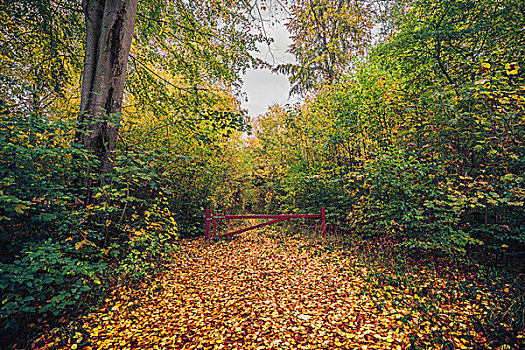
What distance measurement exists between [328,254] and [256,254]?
164 cm

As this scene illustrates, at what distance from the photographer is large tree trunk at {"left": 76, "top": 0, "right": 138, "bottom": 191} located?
3229 millimetres

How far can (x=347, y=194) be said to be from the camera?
226 inches

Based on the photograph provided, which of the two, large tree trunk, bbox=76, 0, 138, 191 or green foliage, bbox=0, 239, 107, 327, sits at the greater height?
large tree trunk, bbox=76, 0, 138, 191

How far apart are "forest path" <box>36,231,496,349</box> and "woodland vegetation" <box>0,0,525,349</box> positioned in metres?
0.20

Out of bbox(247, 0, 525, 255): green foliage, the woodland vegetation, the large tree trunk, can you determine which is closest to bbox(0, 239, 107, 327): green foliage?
the woodland vegetation

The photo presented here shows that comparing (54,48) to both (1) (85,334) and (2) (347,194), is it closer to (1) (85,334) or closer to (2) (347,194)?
(1) (85,334)

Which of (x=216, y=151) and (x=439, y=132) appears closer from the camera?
(x=439, y=132)

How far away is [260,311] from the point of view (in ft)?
9.41

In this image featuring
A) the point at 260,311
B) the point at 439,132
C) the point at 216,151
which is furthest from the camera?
the point at 216,151

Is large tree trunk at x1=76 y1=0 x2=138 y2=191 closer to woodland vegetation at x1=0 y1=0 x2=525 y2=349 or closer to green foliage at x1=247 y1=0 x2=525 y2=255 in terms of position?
woodland vegetation at x1=0 y1=0 x2=525 y2=349

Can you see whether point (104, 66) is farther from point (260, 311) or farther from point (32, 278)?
point (260, 311)

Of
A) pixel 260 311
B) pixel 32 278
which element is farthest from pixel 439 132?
pixel 32 278

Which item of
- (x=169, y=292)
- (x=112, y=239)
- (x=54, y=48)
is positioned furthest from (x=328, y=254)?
(x=54, y=48)

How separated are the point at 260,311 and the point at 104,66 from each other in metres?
4.19
